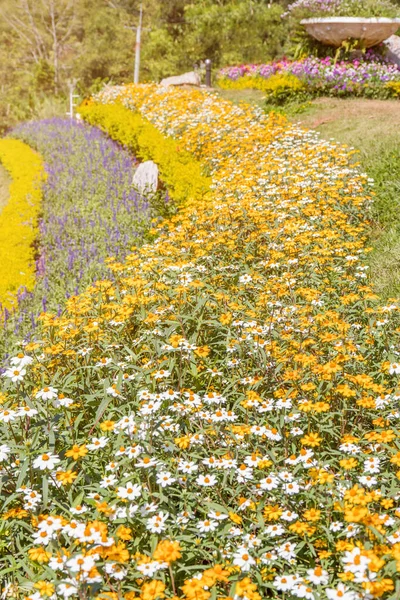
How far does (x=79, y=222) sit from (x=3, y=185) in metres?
5.32

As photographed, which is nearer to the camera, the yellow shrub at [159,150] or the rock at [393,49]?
the yellow shrub at [159,150]

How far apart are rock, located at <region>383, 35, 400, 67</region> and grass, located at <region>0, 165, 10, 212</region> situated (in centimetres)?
1187

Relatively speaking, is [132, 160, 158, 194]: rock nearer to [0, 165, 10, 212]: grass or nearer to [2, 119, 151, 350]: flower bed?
[2, 119, 151, 350]: flower bed

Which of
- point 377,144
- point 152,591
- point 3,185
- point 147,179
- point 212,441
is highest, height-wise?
point 377,144

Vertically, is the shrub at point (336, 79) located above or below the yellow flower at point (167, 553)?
above

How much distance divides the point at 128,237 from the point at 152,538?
5.58 meters

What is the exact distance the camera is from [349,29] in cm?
1539

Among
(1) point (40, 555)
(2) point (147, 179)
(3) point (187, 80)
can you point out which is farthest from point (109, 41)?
(1) point (40, 555)

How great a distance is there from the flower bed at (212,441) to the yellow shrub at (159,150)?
9.91 ft

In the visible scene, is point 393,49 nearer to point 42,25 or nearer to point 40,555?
point 40,555

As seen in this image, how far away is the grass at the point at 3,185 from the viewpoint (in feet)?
38.4

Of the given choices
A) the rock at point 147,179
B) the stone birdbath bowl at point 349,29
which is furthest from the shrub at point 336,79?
the rock at point 147,179

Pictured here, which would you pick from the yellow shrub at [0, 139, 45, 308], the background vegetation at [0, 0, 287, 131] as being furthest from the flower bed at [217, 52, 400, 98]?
the background vegetation at [0, 0, 287, 131]

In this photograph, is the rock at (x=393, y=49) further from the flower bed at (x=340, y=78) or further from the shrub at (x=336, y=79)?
the shrub at (x=336, y=79)
